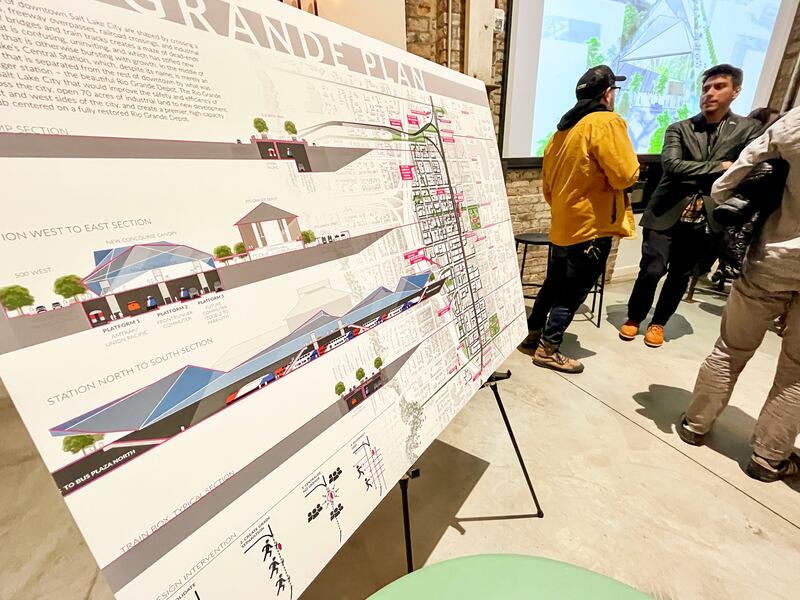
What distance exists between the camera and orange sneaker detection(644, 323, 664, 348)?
2.61 metres

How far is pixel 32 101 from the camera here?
13.5 inches

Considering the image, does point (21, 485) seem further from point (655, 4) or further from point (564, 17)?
point (655, 4)

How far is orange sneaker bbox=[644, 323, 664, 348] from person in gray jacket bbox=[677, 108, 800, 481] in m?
1.10

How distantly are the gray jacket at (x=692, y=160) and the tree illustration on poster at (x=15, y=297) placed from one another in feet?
9.88

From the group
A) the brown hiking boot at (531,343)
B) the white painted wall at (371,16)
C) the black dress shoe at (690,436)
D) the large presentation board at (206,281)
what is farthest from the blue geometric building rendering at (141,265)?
the brown hiking boot at (531,343)

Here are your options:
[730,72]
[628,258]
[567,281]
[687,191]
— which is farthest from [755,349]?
[628,258]

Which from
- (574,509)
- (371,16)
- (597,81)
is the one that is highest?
(371,16)

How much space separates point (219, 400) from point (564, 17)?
3.66 m

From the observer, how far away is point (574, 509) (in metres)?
1.41

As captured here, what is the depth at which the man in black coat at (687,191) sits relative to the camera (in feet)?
7.00

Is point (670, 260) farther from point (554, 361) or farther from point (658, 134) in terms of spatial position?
point (658, 134)

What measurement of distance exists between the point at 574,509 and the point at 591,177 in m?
1.68

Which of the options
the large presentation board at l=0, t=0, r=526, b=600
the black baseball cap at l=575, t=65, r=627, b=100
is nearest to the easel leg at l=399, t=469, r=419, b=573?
the large presentation board at l=0, t=0, r=526, b=600

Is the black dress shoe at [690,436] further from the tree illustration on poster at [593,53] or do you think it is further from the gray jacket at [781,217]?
the tree illustration on poster at [593,53]
